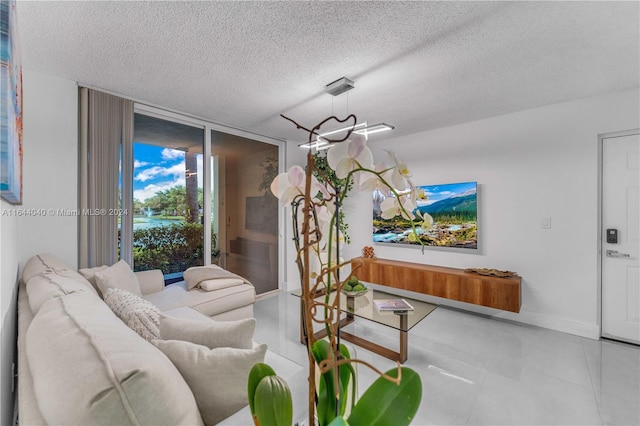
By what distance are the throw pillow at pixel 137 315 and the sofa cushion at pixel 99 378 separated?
1.56 feet

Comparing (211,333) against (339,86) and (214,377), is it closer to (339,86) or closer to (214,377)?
(214,377)

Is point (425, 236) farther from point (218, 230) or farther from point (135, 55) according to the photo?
point (135, 55)

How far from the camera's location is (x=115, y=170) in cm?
261

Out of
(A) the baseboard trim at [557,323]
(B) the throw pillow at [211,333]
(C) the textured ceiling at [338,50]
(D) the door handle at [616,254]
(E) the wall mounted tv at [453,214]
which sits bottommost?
(A) the baseboard trim at [557,323]

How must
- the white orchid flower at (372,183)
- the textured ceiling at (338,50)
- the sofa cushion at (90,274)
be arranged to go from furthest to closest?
1. the sofa cushion at (90,274)
2. the textured ceiling at (338,50)
3. the white orchid flower at (372,183)

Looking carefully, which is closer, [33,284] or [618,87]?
[33,284]

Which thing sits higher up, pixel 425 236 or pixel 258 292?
pixel 425 236

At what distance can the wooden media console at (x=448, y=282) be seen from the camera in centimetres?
286

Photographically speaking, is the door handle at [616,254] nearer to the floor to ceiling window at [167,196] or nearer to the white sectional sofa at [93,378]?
the white sectional sofa at [93,378]

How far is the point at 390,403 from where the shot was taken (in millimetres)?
453

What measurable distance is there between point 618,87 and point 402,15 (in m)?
2.50

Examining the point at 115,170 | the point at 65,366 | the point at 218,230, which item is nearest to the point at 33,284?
the point at 65,366

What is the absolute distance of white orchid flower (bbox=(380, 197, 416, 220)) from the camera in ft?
1.74

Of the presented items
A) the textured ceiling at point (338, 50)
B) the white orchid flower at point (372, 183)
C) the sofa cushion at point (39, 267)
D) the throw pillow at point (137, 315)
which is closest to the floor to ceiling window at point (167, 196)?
the textured ceiling at point (338, 50)
